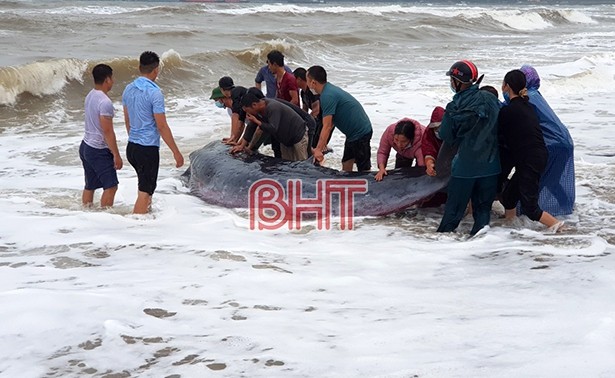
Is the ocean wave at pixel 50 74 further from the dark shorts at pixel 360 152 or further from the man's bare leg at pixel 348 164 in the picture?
the dark shorts at pixel 360 152

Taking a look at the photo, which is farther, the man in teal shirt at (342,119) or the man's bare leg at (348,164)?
the man's bare leg at (348,164)

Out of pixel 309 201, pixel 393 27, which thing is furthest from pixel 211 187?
pixel 393 27

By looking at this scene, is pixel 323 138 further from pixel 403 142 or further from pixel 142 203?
pixel 142 203

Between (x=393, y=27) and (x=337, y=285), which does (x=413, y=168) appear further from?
(x=393, y=27)

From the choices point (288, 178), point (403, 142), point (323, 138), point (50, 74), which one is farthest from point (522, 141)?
point (50, 74)

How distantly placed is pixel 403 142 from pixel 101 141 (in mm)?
2888

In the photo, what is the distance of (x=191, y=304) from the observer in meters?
4.80

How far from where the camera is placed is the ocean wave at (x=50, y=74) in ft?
56.8

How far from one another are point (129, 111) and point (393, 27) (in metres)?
32.2

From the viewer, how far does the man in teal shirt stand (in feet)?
25.9

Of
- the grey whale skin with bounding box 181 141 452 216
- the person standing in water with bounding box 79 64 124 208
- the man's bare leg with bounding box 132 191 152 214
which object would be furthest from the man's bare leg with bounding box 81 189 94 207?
the grey whale skin with bounding box 181 141 452 216

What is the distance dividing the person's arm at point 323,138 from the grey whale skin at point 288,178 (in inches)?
4.5

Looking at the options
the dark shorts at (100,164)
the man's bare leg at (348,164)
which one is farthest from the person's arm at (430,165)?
the dark shorts at (100,164)

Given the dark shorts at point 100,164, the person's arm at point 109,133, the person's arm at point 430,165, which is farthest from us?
the dark shorts at point 100,164
